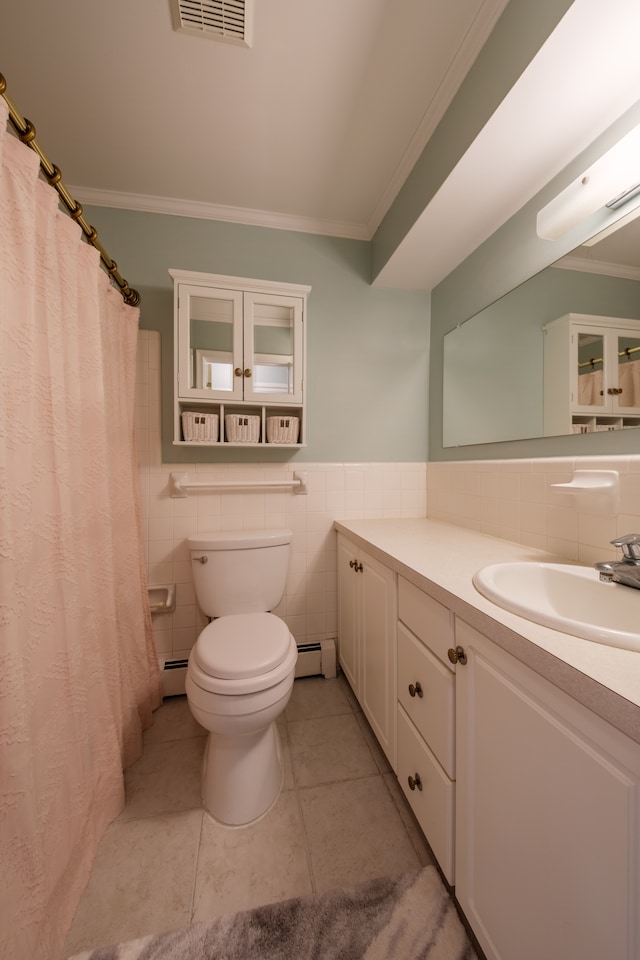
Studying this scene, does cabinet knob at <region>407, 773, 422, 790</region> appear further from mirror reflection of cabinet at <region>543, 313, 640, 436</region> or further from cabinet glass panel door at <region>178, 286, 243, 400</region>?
cabinet glass panel door at <region>178, 286, 243, 400</region>

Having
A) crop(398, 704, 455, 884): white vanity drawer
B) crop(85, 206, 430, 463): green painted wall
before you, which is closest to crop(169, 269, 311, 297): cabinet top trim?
crop(85, 206, 430, 463): green painted wall

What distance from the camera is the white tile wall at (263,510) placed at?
1595 millimetres

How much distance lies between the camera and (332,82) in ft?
3.66

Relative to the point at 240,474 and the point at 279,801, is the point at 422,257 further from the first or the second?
the point at 279,801

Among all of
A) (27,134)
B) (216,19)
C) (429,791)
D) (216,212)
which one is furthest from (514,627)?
(216,212)

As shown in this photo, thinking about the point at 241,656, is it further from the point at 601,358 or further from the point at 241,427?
the point at 601,358

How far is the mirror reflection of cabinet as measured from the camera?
898mm

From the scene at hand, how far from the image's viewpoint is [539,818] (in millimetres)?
531

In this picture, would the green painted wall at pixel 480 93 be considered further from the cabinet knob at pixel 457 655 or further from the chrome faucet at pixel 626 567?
the cabinet knob at pixel 457 655

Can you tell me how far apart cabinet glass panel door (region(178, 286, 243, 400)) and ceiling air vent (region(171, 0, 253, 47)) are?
684 millimetres

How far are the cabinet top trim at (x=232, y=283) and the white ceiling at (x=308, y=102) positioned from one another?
444 mm

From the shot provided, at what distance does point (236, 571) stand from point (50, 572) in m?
0.75

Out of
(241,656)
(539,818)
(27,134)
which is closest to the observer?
(539,818)

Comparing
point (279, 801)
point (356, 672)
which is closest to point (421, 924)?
point (279, 801)
